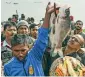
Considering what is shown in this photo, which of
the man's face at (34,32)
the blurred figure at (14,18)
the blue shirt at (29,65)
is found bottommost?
the blue shirt at (29,65)

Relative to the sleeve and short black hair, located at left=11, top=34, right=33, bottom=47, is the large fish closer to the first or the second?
the sleeve

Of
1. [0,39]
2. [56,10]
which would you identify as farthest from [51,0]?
[0,39]

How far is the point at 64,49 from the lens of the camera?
8.38 meters

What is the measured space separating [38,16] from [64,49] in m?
0.40

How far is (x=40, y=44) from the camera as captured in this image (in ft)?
27.4

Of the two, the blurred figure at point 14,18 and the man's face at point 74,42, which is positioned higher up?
the blurred figure at point 14,18

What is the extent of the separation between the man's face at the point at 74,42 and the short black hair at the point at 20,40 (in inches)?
14.7

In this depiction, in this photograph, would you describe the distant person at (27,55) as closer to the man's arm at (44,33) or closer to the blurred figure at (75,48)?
the man's arm at (44,33)

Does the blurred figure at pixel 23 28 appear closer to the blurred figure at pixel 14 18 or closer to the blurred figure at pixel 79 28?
the blurred figure at pixel 14 18

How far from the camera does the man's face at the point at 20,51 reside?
27.3 feet

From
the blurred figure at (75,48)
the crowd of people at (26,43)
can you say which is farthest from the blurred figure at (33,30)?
the blurred figure at (75,48)

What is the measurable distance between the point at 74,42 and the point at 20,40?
52 centimetres

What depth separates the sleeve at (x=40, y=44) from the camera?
8.32 metres

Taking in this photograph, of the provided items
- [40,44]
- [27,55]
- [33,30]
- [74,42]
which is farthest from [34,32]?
[74,42]
